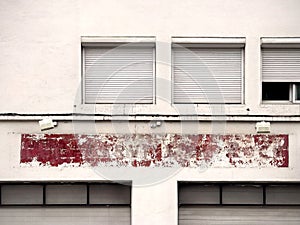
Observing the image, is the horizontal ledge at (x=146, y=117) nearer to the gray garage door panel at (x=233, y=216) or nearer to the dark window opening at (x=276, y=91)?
the dark window opening at (x=276, y=91)

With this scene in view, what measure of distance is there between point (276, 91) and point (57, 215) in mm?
4794

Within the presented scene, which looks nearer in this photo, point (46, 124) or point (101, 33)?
point (46, 124)

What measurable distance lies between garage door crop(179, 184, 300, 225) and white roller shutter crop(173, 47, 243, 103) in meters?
1.72

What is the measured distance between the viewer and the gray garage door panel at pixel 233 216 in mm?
12867

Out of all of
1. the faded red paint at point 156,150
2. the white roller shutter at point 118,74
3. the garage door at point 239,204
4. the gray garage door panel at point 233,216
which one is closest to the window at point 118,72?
the white roller shutter at point 118,74

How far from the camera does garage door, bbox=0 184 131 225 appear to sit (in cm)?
1282

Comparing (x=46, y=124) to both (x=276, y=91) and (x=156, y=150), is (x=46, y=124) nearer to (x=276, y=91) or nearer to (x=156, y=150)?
(x=156, y=150)

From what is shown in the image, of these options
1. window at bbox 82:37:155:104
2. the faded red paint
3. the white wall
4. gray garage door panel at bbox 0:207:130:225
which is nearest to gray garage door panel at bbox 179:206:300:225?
the faded red paint

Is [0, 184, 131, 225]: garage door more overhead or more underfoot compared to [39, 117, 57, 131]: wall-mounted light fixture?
more underfoot

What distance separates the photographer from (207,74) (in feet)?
42.0

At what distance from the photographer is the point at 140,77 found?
1280cm

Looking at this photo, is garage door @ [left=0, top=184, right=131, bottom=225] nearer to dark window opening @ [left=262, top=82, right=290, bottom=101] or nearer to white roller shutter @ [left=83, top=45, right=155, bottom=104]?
white roller shutter @ [left=83, top=45, right=155, bottom=104]

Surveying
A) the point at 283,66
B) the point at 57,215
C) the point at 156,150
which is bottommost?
the point at 57,215

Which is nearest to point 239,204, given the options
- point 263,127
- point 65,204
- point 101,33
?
point 263,127
